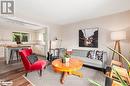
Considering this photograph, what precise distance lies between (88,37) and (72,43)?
42.0 inches

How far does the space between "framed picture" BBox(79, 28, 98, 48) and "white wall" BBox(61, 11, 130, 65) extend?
0.57 ft

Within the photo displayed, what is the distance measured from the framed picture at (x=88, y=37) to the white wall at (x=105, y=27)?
0.57 ft

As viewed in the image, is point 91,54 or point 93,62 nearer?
point 93,62

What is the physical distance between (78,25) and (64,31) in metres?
1.08

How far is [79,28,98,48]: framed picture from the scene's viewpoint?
4.23 m

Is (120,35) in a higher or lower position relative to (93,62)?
higher

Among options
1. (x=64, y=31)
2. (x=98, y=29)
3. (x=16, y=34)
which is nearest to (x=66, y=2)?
(x=98, y=29)

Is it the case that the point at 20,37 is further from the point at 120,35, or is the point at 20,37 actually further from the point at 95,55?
the point at 120,35

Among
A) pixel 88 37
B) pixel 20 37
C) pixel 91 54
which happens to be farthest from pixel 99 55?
pixel 20 37

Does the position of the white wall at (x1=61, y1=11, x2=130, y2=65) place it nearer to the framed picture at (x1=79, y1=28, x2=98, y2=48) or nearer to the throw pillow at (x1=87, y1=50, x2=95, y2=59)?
the framed picture at (x1=79, y1=28, x2=98, y2=48)

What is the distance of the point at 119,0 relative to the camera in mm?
2588

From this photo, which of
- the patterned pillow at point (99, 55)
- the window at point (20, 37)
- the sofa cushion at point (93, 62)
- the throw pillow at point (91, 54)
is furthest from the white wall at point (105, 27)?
the window at point (20, 37)

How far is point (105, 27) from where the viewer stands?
3.96 m

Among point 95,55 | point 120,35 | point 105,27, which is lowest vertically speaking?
point 95,55
